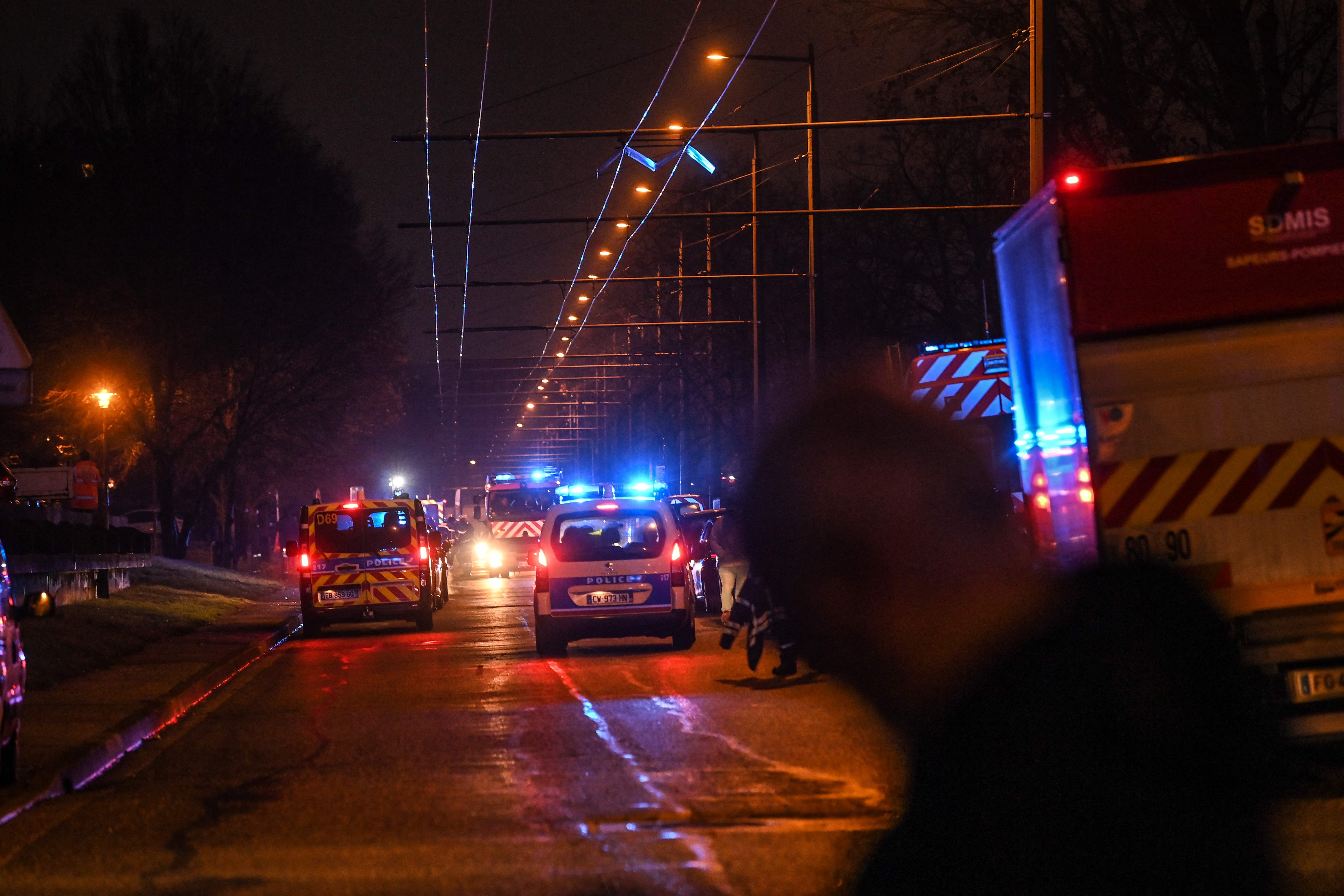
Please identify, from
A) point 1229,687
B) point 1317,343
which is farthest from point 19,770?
point 1317,343

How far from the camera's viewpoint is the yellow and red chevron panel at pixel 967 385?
19500 millimetres

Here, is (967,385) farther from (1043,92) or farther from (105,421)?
(105,421)

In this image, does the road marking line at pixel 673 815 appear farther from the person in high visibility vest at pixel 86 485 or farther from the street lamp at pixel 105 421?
the street lamp at pixel 105 421

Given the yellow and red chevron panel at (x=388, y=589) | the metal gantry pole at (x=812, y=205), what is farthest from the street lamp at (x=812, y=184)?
the yellow and red chevron panel at (x=388, y=589)

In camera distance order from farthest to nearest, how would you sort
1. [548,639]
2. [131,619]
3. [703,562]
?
[703,562], [131,619], [548,639]

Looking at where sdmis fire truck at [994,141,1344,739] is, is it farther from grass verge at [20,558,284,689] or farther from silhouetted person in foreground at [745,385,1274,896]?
grass verge at [20,558,284,689]

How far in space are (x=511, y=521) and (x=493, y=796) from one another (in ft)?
139

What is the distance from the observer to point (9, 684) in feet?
32.9

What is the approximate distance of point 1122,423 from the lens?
904 centimetres

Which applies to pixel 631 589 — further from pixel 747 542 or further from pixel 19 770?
pixel 19 770

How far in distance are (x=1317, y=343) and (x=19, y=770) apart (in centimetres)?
780

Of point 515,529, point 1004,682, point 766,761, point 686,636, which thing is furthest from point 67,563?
point 515,529

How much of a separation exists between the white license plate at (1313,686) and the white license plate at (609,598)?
10.8m

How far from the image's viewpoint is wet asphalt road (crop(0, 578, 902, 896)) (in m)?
7.36
